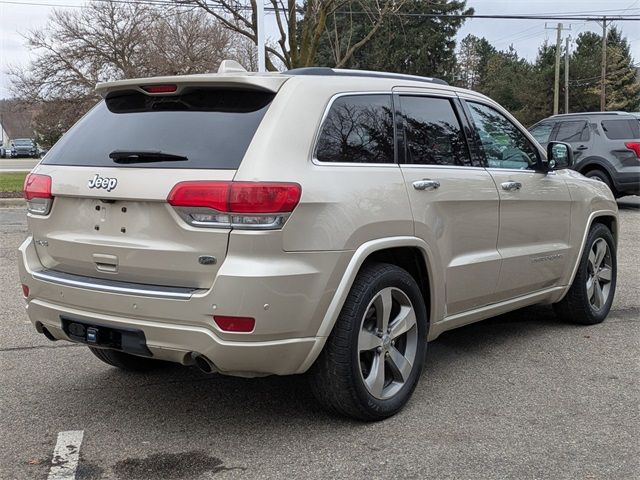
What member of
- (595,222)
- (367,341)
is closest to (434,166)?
(367,341)

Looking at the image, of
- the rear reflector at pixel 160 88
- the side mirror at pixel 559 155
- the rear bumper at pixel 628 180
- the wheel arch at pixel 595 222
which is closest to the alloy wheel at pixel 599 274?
the wheel arch at pixel 595 222

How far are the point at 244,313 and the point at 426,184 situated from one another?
1.39 metres

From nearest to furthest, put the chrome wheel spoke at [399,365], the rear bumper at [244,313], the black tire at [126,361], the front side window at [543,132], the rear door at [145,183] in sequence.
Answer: the rear bumper at [244,313], the rear door at [145,183], the chrome wheel spoke at [399,365], the black tire at [126,361], the front side window at [543,132]

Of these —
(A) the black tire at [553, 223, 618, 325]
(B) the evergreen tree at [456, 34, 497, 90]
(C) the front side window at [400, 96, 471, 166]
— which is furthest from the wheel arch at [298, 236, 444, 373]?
(B) the evergreen tree at [456, 34, 497, 90]

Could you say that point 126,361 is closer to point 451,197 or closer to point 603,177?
point 451,197

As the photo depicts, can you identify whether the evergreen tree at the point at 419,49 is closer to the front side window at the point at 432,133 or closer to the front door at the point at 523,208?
the front door at the point at 523,208

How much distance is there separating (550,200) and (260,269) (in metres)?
2.78

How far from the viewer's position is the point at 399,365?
12.6 feet

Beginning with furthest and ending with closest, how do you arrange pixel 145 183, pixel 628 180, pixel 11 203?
pixel 11 203
pixel 628 180
pixel 145 183

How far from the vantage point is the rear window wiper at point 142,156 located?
3.33 m

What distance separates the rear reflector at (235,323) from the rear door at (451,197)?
1.16 meters

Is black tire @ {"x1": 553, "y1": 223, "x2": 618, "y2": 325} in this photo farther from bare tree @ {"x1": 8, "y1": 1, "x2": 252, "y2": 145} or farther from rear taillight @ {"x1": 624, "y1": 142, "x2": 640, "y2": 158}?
bare tree @ {"x1": 8, "y1": 1, "x2": 252, "y2": 145}

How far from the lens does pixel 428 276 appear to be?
4000mm

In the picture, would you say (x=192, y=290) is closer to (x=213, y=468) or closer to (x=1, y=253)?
(x=213, y=468)
